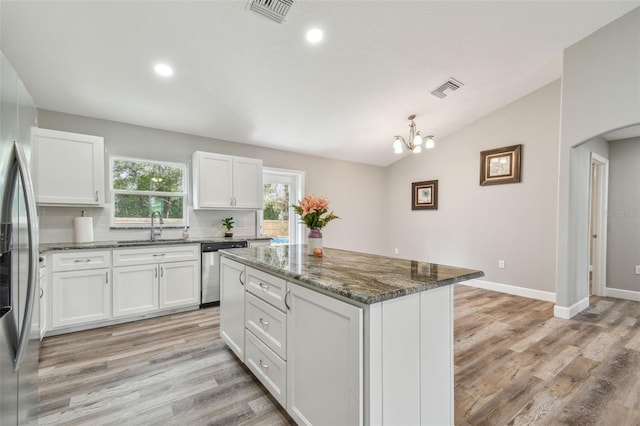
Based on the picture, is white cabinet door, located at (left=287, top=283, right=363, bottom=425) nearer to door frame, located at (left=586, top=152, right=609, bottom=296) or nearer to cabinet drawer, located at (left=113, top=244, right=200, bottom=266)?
cabinet drawer, located at (left=113, top=244, right=200, bottom=266)

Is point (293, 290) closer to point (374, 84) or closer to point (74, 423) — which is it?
point (74, 423)

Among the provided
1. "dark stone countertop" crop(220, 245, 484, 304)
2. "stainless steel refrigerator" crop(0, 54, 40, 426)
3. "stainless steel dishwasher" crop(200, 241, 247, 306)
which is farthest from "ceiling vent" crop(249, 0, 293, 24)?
"stainless steel dishwasher" crop(200, 241, 247, 306)

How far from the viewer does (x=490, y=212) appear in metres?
4.61

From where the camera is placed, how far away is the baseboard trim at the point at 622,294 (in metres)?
4.02

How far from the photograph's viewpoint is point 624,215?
13.6 ft

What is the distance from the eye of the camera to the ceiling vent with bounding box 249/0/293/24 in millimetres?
2186

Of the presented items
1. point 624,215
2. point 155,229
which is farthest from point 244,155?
point 624,215

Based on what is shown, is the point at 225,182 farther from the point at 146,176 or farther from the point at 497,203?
the point at 497,203

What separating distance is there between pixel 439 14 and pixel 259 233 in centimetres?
368

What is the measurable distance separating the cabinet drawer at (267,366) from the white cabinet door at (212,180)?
2.31 m

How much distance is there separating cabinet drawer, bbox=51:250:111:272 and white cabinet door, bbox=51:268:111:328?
0.16ft

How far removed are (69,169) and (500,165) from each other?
568 centimetres

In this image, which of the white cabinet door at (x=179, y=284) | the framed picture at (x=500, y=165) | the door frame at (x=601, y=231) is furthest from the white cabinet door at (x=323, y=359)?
the door frame at (x=601, y=231)

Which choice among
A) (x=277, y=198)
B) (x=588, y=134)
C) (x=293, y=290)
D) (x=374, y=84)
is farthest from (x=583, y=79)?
(x=277, y=198)
